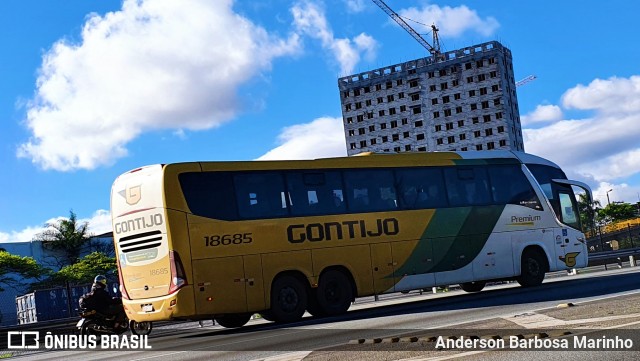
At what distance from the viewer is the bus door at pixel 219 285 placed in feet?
57.9

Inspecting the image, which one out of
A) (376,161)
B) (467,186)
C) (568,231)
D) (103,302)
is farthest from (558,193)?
(103,302)

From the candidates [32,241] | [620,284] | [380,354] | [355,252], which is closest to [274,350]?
[380,354]

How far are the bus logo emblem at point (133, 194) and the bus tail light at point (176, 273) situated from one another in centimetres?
162

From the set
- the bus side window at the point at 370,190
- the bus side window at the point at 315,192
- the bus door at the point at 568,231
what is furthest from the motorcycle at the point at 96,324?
the bus door at the point at 568,231

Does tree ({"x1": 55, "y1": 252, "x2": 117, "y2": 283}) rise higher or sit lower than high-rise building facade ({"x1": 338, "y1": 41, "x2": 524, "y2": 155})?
lower

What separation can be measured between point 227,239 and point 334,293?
3307mm

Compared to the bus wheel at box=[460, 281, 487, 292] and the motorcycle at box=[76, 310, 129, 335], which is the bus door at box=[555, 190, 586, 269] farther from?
the motorcycle at box=[76, 310, 129, 335]

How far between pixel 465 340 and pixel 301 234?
30.1ft

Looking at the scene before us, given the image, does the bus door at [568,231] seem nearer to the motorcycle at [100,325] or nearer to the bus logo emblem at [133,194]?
the motorcycle at [100,325]

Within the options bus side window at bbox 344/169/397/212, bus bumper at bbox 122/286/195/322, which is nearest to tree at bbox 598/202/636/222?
bus side window at bbox 344/169/397/212

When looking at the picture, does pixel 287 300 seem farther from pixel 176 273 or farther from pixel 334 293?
pixel 176 273

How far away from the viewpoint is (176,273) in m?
17.4

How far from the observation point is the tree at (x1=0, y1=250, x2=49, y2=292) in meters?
A: 65.2

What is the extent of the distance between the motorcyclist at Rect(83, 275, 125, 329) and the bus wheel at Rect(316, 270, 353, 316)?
478 cm
